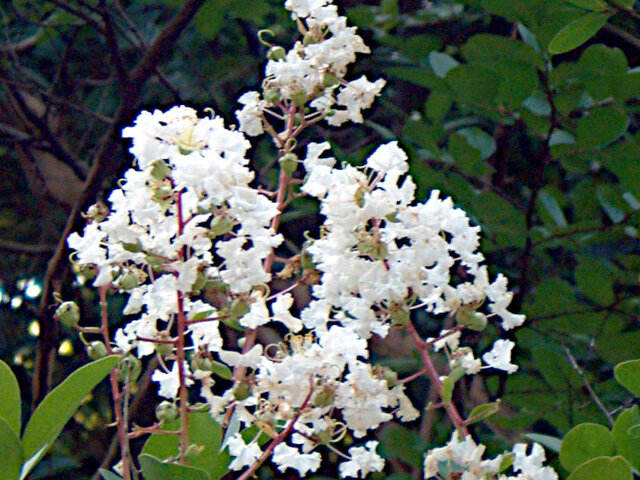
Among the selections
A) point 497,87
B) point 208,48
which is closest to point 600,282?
point 497,87

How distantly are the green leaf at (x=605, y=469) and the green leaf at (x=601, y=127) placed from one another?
68 cm

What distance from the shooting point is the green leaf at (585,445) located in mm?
720

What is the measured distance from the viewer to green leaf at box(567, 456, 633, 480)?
Result: 2.07 ft

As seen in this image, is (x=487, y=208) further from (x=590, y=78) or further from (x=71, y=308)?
(x=71, y=308)

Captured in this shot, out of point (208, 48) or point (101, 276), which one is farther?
point (208, 48)

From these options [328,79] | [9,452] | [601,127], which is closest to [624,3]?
[601,127]

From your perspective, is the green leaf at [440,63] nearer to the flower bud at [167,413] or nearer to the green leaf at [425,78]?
the green leaf at [425,78]

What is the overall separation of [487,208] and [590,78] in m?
0.22

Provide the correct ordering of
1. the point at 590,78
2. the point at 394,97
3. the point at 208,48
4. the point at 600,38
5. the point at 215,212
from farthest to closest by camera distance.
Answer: the point at 208,48
the point at 394,97
the point at 600,38
the point at 590,78
the point at 215,212

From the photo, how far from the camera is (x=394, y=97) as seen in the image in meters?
1.84

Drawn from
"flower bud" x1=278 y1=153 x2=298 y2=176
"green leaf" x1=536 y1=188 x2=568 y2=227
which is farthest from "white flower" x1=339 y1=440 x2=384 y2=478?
"green leaf" x1=536 y1=188 x2=568 y2=227

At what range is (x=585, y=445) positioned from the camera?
722 mm

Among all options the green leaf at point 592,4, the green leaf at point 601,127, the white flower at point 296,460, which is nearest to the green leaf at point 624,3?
the green leaf at point 592,4

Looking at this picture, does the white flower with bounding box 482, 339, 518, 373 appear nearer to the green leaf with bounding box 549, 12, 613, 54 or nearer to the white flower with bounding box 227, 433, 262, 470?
the white flower with bounding box 227, 433, 262, 470
